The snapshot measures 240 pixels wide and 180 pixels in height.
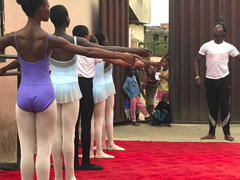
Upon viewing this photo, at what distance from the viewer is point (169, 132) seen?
9195 mm

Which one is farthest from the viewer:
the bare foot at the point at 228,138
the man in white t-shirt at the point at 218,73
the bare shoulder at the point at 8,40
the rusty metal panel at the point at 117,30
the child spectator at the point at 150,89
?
the child spectator at the point at 150,89

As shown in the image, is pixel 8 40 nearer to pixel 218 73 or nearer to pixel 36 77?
pixel 36 77

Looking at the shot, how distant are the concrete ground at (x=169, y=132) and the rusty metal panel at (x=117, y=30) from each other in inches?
19.2

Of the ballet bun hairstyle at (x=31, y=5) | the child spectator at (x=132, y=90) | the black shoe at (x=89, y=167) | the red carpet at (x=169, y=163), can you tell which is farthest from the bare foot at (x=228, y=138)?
the ballet bun hairstyle at (x=31, y=5)

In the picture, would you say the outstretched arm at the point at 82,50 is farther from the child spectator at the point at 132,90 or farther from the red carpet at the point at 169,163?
the child spectator at the point at 132,90

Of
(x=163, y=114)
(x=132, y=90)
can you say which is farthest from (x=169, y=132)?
(x=132, y=90)

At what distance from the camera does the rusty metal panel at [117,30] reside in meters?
10.1

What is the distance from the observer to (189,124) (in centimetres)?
1034

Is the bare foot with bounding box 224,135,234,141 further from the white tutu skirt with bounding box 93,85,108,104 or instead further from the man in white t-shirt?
the white tutu skirt with bounding box 93,85,108,104

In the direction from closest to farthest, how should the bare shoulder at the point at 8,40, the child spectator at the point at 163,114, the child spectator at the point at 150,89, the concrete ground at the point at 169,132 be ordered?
the bare shoulder at the point at 8,40
the concrete ground at the point at 169,132
the child spectator at the point at 163,114
the child spectator at the point at 150,89

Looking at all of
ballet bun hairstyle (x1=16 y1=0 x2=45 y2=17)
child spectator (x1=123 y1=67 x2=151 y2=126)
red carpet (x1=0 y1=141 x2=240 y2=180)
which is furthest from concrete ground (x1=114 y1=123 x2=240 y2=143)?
ballet bun hairstyle (x1=16 y1=0 x2=45 y2=17)

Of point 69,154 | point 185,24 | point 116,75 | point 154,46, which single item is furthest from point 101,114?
point 154,46

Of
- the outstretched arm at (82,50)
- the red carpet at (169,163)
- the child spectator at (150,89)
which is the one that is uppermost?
the outstretched arm at (82,50)

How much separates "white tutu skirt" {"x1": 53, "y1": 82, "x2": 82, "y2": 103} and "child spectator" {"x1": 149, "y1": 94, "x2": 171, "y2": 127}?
5703 millimetres
